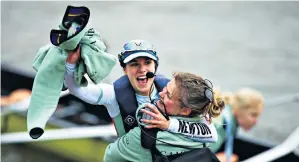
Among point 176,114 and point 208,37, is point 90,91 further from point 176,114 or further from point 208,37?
point 208,37

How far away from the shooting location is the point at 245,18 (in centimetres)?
818

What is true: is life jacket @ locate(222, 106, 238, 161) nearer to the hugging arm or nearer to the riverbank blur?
the hugging arm

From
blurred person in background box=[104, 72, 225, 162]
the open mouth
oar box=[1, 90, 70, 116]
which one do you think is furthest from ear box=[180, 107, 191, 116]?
oar box=[1, 90, 70, 116]

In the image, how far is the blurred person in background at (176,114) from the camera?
1959 mm

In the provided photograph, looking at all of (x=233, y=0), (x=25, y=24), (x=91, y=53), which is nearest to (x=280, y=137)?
(x=233, y=0)

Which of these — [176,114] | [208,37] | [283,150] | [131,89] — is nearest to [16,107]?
[283,150]

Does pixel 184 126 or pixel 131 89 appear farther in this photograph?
pixel 131 89

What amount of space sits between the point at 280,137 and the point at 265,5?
2.93 meters

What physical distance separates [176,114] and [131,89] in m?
0.20

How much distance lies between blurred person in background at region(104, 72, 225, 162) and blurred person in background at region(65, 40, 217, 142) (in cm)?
4

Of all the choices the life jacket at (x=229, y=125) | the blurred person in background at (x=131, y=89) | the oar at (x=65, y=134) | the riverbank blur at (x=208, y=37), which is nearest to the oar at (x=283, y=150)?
the life jacket at (x=229, y=125)

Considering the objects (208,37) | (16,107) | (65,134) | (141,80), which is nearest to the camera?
Result: (141,80)

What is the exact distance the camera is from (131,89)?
6.95ft

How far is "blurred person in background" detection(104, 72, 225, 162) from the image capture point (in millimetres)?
1959
